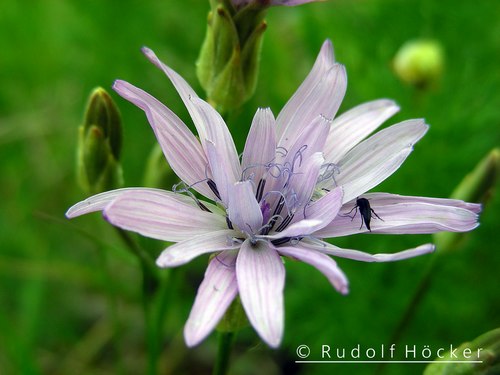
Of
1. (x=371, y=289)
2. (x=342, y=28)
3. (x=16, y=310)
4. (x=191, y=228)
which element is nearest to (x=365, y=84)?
(x=342, y=28)

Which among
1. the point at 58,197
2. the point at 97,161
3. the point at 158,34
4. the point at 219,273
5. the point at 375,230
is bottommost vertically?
the point at 219,273

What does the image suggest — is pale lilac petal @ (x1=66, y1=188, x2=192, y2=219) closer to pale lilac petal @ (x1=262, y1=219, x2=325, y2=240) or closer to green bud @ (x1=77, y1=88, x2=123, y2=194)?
pale lilac petal @ (x1=262, y1=219, x2=325, y2=240)

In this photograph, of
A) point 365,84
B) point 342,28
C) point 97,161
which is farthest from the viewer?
point 342,28

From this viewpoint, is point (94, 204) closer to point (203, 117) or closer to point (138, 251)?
point (203, 117)

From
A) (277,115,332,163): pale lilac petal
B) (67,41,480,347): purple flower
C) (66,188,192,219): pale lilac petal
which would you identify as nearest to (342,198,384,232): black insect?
(67,41,480,347): purple flower

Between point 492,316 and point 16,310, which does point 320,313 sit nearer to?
point 492,316

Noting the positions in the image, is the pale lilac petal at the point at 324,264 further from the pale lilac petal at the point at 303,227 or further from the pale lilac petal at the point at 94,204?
the pale lilac petal at the point at 94,204

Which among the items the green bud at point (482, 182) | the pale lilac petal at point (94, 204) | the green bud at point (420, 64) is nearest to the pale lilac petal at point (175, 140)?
the pale lilac petal at point (94, 204)

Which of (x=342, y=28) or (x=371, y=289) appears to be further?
(x=342, y=28)
